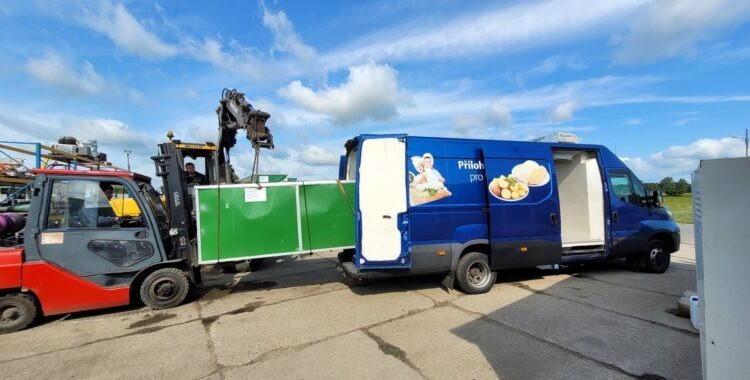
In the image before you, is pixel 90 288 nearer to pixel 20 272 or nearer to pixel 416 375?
pixel 20 272

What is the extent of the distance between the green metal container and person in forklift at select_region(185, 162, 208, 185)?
3.45m

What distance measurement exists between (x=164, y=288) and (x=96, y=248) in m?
1.08

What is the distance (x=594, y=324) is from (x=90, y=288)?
683 cm

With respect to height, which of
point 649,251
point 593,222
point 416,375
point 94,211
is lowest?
point 416,375

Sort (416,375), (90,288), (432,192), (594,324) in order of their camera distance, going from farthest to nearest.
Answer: (432,192) → (90,288) → (594,324) → (416,375)

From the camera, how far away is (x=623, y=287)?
253 inches

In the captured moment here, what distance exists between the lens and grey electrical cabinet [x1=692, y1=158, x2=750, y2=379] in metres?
1.68

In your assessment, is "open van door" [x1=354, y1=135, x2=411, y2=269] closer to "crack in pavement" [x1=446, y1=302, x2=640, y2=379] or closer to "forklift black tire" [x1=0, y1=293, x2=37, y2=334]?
"crack in pavement" [x1=446, y1=302, x2=640, y2=379]

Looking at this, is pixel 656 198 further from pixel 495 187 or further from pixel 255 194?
pixel 255 194

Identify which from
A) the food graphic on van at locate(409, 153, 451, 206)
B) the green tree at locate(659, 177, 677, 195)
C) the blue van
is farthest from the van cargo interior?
the green tree at locate(659, 177, 677, 195)

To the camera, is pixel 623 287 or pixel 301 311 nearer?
pixel 301 311

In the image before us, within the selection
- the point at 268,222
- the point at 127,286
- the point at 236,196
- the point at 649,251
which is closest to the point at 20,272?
the point at 127,286

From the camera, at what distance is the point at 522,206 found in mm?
6230

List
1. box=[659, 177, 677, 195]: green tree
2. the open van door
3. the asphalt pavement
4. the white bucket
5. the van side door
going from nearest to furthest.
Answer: the white bucket
the asphalt pavement
the open van door
the van side door
box=[659, 177, 677, 195]: green tree
